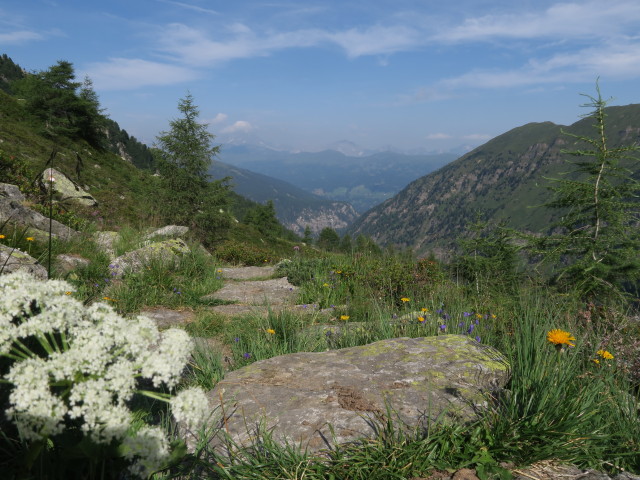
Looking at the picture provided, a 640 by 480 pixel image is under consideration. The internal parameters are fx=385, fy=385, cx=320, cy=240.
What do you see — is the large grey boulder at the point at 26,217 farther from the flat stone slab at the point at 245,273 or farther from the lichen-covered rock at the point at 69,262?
the flat stone slab at the point at 245,273

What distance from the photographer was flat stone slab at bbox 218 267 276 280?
448 inches

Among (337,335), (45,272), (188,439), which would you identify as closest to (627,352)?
(337,335)

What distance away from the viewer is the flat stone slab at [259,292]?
8078 millimetres

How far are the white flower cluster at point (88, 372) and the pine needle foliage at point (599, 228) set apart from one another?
386 inches

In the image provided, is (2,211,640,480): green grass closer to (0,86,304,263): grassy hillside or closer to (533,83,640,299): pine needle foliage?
(533,83,640,299): pine needle foliage

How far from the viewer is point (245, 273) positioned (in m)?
12.2

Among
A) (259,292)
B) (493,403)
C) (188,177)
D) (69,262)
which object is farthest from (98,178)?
(493,403)

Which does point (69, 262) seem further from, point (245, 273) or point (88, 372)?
point (88, 372)

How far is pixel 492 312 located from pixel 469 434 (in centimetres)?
343

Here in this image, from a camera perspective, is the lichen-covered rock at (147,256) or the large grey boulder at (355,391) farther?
the lichen-covered rock at (147,256)

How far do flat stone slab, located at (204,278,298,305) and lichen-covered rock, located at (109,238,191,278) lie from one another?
1.57m

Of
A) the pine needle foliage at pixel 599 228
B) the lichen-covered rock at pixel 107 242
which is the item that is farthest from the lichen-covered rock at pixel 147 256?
the pine needle foliage at pixel 599 228

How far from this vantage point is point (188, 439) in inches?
97.8

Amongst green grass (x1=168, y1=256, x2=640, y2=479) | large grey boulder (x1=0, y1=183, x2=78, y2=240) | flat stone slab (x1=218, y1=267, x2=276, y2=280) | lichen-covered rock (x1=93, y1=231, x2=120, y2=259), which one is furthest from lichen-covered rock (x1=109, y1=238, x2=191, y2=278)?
green grass (x1=168, y1=256, x2=640, y2=479)
